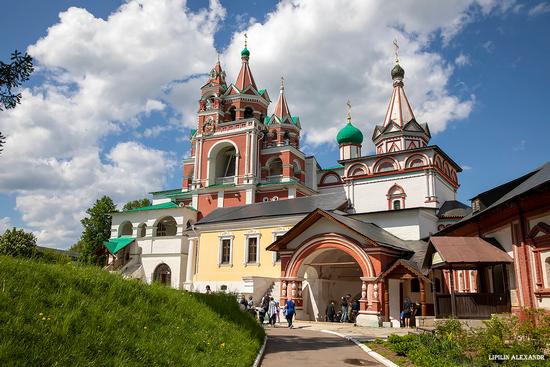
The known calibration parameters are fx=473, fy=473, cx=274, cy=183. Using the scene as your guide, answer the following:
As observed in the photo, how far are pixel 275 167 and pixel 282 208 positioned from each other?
16314 mm

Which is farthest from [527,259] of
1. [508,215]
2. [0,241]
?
[0,241]

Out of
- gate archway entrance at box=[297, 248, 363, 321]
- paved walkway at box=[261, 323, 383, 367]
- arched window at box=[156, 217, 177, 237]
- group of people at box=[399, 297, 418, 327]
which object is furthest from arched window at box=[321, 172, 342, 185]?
paved walkway at box=[261, 323, 383, 367]

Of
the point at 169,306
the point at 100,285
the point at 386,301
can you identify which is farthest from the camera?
the point at 386,301

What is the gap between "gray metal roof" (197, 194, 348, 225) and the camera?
29.2 meters

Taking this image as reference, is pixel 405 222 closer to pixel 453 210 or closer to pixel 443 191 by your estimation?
pixel 453 210

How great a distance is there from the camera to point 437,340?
10672 mm

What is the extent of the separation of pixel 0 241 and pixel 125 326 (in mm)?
22654

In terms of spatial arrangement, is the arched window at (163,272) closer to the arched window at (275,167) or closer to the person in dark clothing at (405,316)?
the arched window at (275,167)

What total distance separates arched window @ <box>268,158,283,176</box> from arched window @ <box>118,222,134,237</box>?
13.8m

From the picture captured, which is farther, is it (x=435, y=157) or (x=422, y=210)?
(x=435, y=157)

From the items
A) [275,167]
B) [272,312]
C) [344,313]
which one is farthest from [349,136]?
[272,312]

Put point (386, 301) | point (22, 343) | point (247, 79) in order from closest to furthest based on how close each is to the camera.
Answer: point (22, 343), point (386, 301), point (247, 79)

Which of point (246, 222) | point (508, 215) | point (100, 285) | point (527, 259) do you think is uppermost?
point (246, 222)

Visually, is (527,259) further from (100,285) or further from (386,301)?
(100,285)
